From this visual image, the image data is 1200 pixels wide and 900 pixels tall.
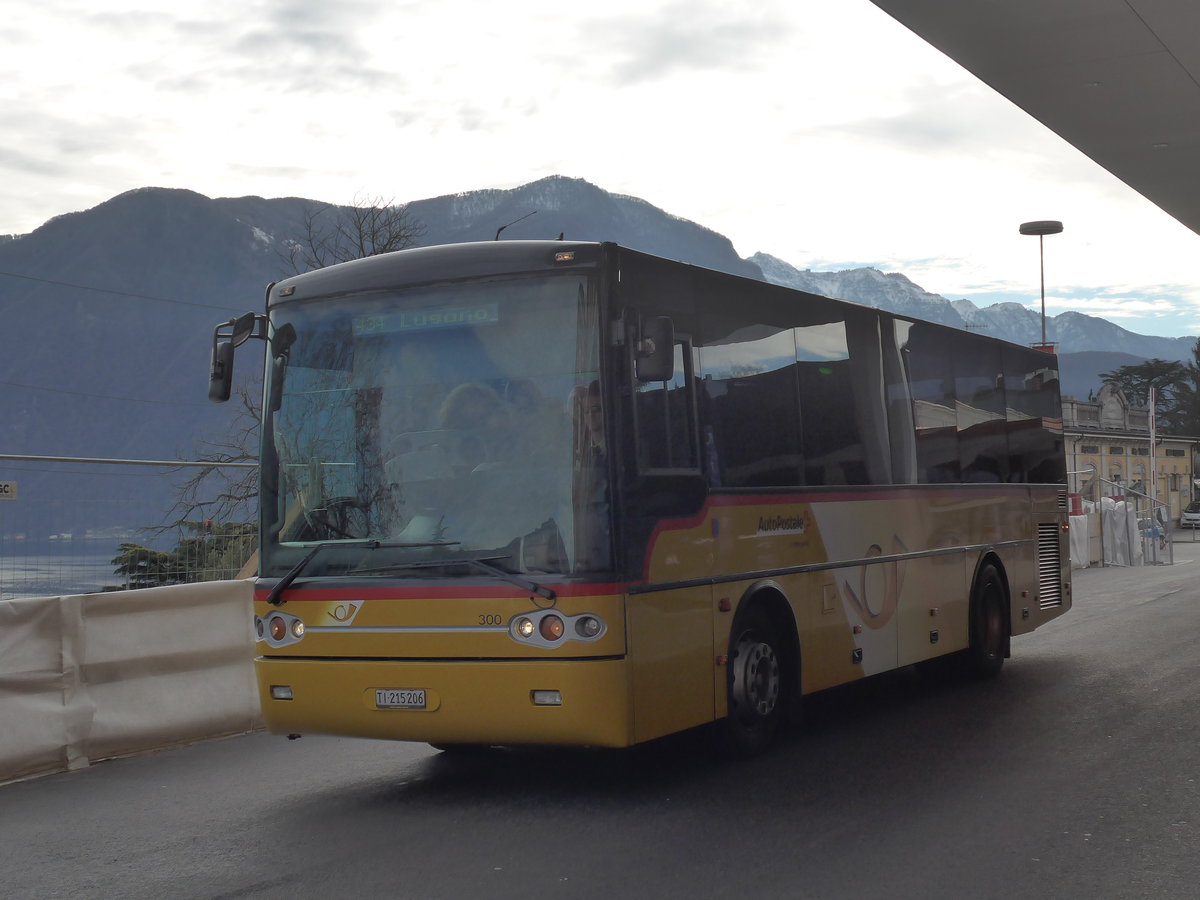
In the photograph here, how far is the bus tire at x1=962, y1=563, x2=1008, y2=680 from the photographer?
12.9 m

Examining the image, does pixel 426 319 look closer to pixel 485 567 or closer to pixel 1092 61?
pixel 485 567

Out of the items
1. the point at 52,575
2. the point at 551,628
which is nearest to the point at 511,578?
the point at 551,628

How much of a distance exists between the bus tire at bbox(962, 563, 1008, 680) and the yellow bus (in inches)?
135

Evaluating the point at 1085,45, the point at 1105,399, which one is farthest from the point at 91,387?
the point at 1085,45

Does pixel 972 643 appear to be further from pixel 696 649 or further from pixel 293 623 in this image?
pixel 293 623

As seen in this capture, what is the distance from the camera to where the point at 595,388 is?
7.69m

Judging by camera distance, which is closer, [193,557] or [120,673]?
[120,673]

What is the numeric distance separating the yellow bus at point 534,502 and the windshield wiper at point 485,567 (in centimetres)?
1

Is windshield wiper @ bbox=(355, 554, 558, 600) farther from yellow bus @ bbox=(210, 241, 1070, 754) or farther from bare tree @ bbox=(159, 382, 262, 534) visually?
bare tree @ bbox=(159, 382, 262, 534)

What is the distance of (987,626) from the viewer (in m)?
13.1

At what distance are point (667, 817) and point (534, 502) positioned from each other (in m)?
1.73

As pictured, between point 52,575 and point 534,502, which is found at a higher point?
point 534,502

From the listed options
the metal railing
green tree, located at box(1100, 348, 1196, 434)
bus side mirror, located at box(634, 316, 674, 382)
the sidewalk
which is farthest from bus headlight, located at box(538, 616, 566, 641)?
green tree, located at box(1100, 348, 1196, 434)

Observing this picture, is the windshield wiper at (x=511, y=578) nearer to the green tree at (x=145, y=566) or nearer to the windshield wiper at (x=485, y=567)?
the windshield wiper at (x=485, y=567)
